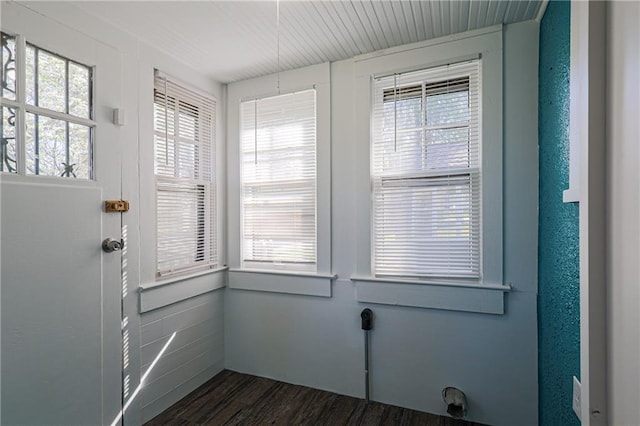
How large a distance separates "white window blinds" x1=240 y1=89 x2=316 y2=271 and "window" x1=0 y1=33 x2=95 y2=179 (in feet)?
3.74

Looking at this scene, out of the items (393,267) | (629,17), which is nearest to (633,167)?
(629,17)

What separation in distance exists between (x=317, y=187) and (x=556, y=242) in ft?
4.88

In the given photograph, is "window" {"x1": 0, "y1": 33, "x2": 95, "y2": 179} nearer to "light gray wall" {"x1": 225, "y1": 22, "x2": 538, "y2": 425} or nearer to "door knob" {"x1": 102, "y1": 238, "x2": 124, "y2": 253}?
"door knob" {"x1": 102, "y1": 238, "x2": 124, "y2": 253}

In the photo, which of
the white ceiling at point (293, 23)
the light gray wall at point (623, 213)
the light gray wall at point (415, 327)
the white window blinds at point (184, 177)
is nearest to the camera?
the light gray wall at point (623, 213)

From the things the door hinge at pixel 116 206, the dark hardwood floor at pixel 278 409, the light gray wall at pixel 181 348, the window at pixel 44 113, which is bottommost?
the dark hardwood floor at pixel 278 409

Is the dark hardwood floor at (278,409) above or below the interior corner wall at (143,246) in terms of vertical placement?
below

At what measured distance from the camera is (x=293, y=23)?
1.85 metres

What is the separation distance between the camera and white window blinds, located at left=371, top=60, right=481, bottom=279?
198 centimetres

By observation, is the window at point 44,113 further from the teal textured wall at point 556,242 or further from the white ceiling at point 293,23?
the teal textured wall at point 556,242

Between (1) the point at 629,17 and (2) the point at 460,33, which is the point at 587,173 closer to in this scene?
(1) the point at 629,17

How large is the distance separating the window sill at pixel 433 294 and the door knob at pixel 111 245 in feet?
4.91

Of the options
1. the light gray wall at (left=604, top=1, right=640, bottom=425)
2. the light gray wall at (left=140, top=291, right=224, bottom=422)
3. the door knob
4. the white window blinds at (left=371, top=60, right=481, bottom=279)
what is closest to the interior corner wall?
the light gray wall at (left=140, top=291, right=224, bottom=422)

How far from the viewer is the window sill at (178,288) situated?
2.00 m

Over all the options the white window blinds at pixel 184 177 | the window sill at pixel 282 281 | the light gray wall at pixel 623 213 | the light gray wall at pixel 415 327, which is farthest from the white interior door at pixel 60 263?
the light gray wall at pixel 623 213
